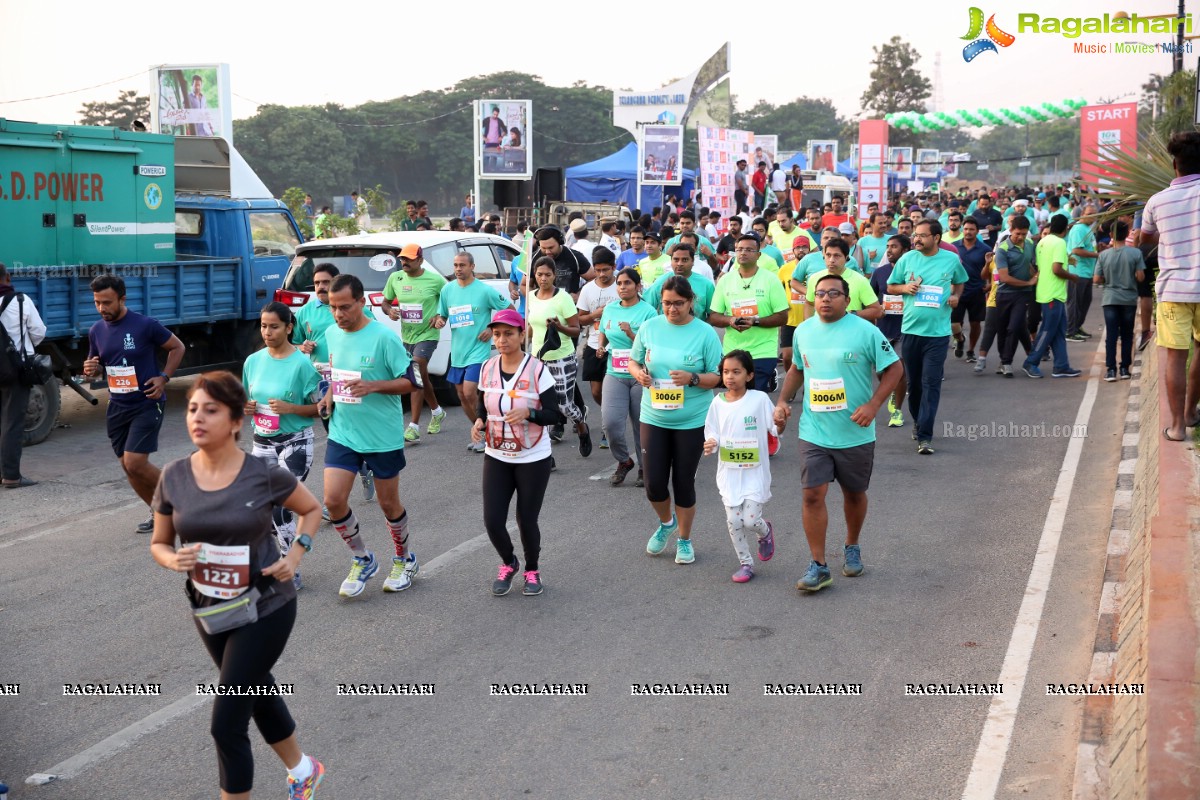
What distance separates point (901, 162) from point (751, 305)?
Result: 5372cm

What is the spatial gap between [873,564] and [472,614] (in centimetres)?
257

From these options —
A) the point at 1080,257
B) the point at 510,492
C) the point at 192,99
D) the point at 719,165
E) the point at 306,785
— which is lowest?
the point at 306,785

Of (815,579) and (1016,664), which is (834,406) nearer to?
(815,579)

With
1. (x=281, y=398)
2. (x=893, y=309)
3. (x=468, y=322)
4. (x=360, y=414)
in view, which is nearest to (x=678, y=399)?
(x=360, y=414)

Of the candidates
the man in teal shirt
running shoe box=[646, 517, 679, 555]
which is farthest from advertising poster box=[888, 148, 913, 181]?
running shoe box=[646, 517, 679, 555]

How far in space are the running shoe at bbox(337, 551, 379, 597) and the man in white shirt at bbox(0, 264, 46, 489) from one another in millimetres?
4500

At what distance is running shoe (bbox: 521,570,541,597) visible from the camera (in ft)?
23.0

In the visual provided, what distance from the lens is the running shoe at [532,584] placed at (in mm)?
7023

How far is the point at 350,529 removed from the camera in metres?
6.91

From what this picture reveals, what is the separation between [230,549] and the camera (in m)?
4.14

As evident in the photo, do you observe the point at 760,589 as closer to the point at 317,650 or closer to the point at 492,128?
the point at 317,650

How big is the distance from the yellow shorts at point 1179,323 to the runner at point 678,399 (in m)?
2.60

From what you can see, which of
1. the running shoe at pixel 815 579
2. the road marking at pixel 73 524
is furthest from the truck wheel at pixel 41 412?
the running shoe at pixel 815 579

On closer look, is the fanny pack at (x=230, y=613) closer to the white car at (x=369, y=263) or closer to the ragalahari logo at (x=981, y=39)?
the white car at (x=369, y=263)
